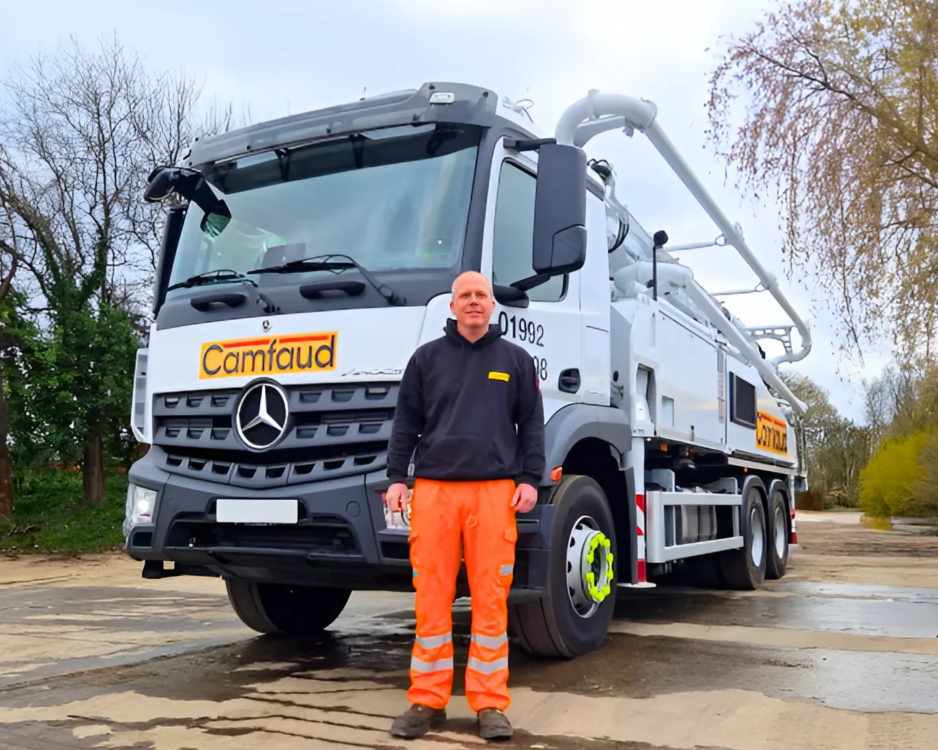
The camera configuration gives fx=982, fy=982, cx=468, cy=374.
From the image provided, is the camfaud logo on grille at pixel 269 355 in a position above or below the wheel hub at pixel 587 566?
above

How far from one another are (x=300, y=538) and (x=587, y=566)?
63.0 inches

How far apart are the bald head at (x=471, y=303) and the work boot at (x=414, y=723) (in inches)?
61.4

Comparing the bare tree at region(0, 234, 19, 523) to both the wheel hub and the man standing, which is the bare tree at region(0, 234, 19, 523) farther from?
the man standing

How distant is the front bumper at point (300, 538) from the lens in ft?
14.4

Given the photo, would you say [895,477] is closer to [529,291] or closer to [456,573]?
[529,291]

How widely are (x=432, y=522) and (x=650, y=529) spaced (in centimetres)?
246

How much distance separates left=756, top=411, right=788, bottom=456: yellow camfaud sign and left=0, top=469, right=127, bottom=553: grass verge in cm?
1079

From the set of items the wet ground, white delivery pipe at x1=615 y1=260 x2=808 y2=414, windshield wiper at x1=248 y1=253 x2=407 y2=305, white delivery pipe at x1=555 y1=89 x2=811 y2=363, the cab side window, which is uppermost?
white delivery pipe at x1=555 y1=89 x2=811 y2=363

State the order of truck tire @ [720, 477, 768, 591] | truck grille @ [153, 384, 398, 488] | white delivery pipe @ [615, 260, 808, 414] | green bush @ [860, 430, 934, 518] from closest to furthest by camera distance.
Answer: truck grille @ [153, 384, 398, 488], white delivery pipe @ [615, 260, 808, 414], truck tire @ [720, 477, 768, 591], green bush @ [860, 430, 934, 518]

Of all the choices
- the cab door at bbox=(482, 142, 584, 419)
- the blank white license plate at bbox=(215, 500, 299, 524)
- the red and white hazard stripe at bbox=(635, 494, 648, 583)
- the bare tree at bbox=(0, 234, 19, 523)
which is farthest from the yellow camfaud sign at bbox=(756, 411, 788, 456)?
the bare tree at bbox=(0, 234, 19, 523)

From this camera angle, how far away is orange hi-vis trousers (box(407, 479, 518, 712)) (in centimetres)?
405

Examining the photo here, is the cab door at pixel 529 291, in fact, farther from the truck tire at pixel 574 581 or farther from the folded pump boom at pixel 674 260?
the folded pump boom at pixel 674 260

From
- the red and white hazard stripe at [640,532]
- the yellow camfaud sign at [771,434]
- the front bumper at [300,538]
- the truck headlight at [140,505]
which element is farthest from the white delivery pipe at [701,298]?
the truck headlight at [140,505]

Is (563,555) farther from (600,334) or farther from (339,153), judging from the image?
(339,153)
